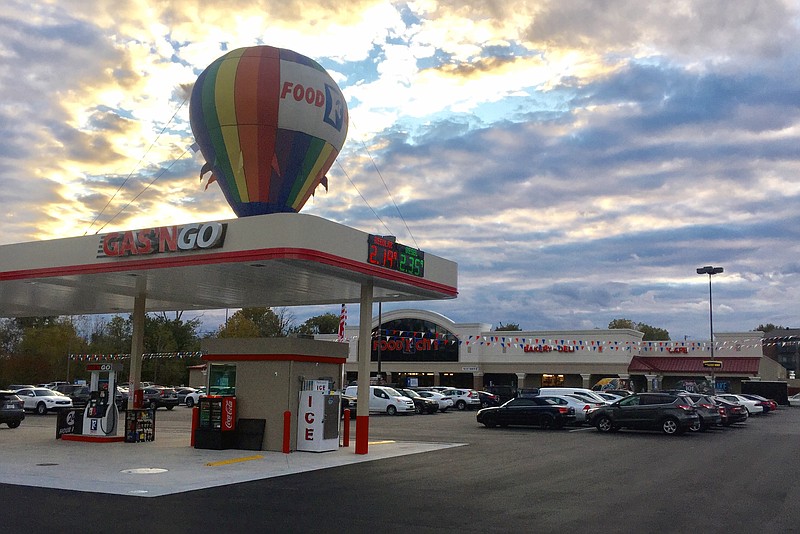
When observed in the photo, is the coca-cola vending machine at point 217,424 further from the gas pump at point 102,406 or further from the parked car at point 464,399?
the parked car at point 464,399

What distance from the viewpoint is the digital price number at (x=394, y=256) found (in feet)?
62.8

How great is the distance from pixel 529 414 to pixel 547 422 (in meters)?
0.79

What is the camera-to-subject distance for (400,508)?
11.9m

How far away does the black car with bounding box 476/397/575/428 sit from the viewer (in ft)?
99.7

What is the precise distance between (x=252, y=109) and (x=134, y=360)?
9.36 meters

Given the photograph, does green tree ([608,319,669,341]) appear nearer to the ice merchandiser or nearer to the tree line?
the tree line

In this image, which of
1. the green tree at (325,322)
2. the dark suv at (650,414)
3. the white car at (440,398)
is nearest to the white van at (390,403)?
the white car at (440,398)

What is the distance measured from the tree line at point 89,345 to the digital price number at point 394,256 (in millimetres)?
43478

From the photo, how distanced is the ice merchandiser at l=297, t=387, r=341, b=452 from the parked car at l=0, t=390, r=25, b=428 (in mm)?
14644

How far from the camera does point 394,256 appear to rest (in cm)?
1991

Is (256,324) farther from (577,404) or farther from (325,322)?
(577,404)

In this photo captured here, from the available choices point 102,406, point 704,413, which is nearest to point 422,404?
point 704,413

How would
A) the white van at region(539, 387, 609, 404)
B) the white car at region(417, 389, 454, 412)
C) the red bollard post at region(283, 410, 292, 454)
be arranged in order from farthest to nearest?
1. the white car at region(417, 389, 454, 412)
2. the white van at region(539, 387, 609, 404)
3. the red bollard post at region(283, 410, 292, 454)

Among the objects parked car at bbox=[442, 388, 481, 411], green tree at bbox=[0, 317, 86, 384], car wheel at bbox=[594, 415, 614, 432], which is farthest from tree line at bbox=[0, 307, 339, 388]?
car wheel at bbox=[594, 415, 614, 432]
